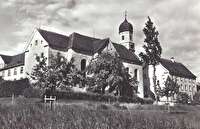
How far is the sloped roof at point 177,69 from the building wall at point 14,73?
37.1 meters

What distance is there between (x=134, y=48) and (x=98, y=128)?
6786cm

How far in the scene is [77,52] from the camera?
57469 millimetres

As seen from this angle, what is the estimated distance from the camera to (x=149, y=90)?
247 ft

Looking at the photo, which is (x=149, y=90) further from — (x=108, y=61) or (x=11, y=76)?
(x=11, y=76)

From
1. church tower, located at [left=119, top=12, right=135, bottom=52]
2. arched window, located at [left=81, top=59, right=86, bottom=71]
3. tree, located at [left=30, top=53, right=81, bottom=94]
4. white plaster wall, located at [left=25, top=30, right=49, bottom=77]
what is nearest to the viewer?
tree, located at [left=30, top=53, right=81, bottom=94]

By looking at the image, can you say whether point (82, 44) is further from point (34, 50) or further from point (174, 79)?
point (174, 79)

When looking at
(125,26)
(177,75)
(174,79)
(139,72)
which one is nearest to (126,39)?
(125,26)

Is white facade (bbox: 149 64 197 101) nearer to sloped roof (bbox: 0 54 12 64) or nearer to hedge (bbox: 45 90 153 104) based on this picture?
hedge (bbox: 45 90 153 104)

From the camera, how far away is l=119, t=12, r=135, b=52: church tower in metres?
73.3

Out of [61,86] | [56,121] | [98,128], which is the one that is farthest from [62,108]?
[61,86]

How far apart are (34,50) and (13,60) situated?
1520 centimetres

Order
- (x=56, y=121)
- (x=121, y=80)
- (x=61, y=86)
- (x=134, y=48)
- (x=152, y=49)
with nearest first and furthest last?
(x=56, y=121) → (x=61, y=86) → (x=121, y=80) → (x=152, y=49) → (x=134, y=48)

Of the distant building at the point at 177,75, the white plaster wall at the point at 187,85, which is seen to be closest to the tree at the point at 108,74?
the distant building at the point at 177,75

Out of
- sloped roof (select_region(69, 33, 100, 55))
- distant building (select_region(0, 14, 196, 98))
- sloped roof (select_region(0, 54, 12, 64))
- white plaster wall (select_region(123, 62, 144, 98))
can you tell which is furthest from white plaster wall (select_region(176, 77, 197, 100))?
sloped roof (select_region(0, 54, 12, 64))
